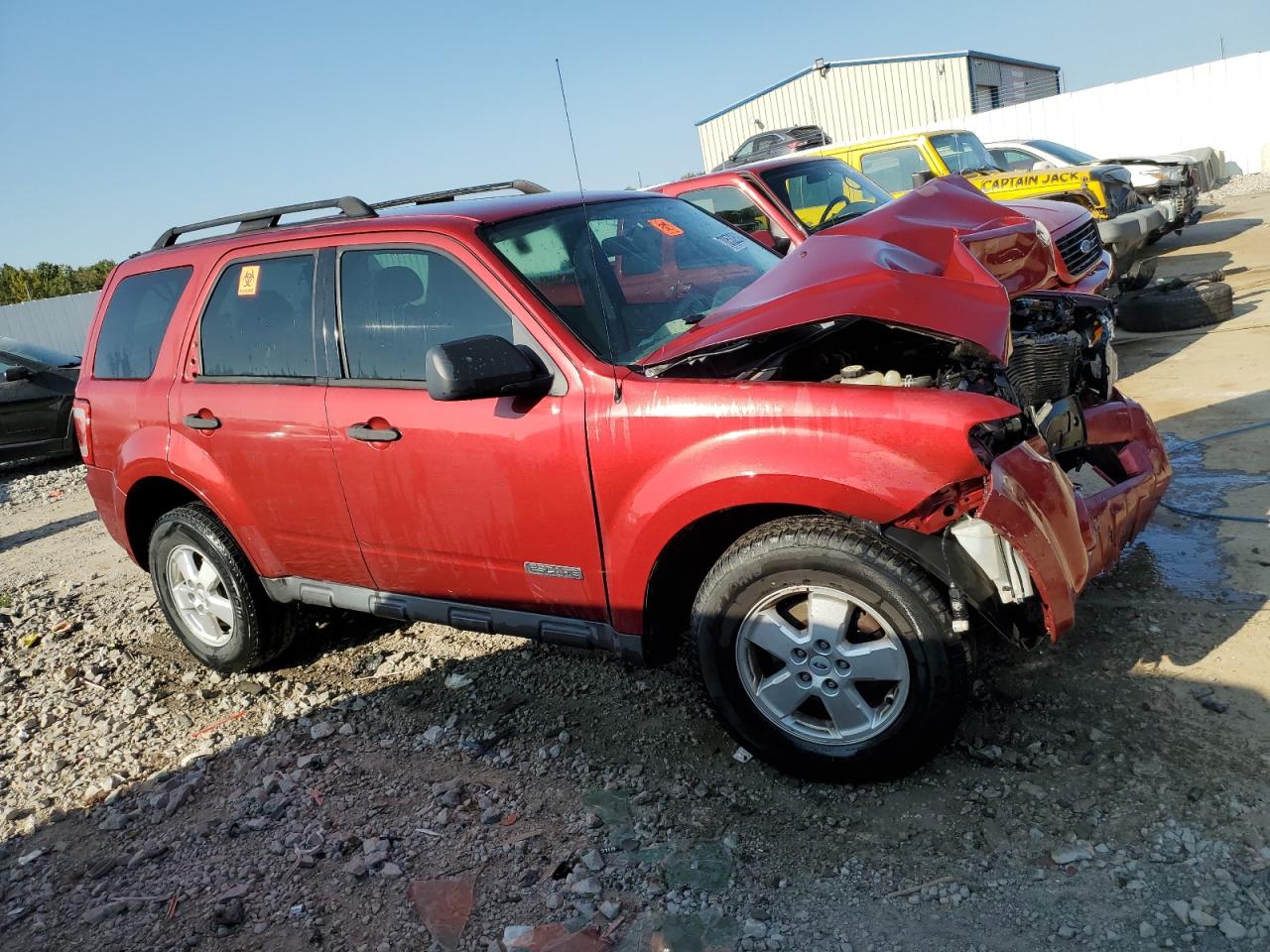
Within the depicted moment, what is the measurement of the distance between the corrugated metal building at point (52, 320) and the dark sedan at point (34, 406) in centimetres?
1695

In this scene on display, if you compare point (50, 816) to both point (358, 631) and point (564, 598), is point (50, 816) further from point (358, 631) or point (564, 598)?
point (564, 598)

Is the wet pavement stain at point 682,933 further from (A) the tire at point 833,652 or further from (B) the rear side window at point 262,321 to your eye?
(B) the rear side window at point 262,321

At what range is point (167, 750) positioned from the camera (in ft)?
13.4

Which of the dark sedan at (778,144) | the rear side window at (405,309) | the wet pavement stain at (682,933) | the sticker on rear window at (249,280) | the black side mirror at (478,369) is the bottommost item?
the wet pavement stain at (682,933)

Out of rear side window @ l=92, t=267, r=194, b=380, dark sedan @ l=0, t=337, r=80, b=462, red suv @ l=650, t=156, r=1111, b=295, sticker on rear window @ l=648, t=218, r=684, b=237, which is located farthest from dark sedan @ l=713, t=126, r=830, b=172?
rear side window @ l=92, t=267, r=194, b=380

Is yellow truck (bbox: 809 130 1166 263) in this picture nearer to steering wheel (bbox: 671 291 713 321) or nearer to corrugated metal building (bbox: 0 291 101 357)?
steering wheel (bbox: 671 291 713 321)

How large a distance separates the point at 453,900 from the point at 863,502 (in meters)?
1.65

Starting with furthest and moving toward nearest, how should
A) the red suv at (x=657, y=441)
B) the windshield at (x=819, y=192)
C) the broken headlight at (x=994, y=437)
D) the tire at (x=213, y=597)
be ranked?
the windshield at (x=819, y=192), the tire at (x=213, y=597), the red suv at (x=657, y=441), the broken headlight at (x=994, y=437)

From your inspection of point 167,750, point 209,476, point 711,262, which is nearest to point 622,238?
point 711,262

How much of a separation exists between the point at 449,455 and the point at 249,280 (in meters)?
1.39

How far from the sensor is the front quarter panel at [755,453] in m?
2.70

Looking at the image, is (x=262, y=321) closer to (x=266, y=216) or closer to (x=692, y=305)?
(x=266, y=216)

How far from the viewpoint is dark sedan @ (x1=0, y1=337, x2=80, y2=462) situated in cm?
1059

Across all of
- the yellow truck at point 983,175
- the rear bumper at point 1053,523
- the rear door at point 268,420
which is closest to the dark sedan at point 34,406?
the rear door at point 268,420
